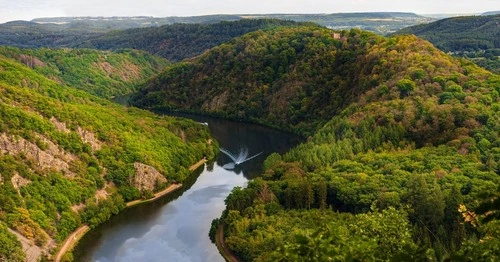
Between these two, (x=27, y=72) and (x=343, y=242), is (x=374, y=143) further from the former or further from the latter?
(x=27, y=72)

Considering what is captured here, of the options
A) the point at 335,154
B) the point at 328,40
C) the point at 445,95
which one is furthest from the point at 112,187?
the point at 328,40

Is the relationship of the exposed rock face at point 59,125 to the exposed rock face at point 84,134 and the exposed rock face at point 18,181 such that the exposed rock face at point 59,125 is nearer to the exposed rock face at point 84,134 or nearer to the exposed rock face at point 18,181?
the exposed rock face at point 84,134

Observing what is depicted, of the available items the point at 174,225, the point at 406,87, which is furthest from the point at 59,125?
the point at 406,87

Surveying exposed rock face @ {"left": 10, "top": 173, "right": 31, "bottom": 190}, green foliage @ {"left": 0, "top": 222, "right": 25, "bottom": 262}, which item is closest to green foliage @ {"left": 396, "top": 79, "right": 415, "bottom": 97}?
exposed rock face @ {"left": 10, "top": 173, "right": 31, "bottom": 190}

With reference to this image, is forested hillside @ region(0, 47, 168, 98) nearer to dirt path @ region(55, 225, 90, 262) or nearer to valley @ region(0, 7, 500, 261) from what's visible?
valley @ region(0, 7, 500, 261)

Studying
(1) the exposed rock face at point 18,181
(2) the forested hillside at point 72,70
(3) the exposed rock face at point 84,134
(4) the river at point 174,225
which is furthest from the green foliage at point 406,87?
(2) the forested hillside at point 72,70

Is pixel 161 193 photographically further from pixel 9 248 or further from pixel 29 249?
pixel 9 248

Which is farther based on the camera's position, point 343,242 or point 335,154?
point 335,154
